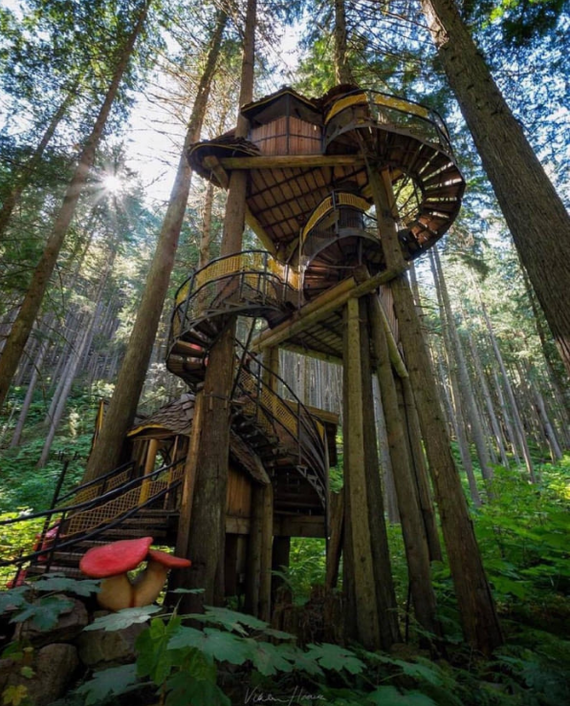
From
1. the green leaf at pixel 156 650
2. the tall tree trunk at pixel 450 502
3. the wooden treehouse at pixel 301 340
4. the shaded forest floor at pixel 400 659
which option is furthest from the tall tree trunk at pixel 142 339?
the green leaf at pixel 156 650

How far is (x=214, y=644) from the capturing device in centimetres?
152

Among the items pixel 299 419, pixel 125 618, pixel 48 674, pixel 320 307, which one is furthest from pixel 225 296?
pixel 125 618

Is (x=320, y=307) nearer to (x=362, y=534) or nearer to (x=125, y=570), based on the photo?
(x=362, y=534)

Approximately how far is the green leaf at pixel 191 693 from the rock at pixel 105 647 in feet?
8.62

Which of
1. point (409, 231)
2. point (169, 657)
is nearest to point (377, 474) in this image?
point (169, 657)

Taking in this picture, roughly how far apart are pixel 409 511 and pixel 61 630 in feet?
17.0

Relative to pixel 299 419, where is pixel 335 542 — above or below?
below

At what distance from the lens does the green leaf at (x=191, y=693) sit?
1433mm

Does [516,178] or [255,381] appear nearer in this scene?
[516,178]

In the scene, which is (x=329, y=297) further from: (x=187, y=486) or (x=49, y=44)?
(x=49, y=44)

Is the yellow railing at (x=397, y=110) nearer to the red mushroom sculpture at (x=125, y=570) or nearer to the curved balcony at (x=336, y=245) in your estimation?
the curved balcony at (x=336, y=245)

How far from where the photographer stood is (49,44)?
10.5 meters

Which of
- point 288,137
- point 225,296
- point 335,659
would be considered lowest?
point 335,659

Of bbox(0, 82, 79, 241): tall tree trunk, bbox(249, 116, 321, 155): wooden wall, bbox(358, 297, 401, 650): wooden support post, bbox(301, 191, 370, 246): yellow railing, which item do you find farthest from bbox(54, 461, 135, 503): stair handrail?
bbox(249, 116, 321, 155): wooden wall
